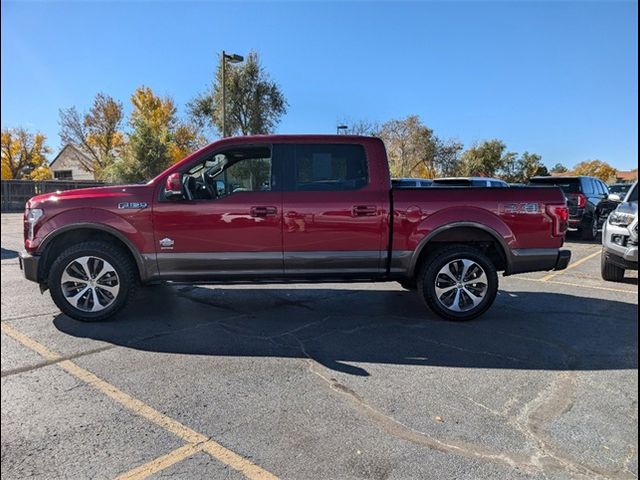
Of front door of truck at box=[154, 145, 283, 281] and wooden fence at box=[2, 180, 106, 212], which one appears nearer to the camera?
front door of truck at box=[154, 145, 283, 281]

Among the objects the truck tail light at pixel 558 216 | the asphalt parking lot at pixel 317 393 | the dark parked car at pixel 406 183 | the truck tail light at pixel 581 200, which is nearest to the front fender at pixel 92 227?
the asphalt parking lot at pixel 317 393

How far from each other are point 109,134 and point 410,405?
50223 millimetres

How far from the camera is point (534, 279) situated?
8008 millimetres

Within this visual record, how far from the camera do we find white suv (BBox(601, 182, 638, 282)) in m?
6.81

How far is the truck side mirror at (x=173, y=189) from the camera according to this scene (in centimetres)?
497

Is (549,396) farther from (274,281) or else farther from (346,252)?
(274,281)

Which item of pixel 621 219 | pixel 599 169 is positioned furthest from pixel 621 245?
pixel 599 169

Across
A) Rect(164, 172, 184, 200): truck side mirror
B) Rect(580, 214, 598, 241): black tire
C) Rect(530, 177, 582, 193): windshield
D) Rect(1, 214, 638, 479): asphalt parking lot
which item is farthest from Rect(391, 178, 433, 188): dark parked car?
Rect(580, 214, 598, 241): black tire

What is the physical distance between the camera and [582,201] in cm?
1311

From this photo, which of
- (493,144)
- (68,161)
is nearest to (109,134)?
(68,161)

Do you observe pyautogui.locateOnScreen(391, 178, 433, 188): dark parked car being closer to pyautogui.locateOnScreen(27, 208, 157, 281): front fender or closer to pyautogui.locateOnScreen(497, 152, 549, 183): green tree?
pyautogui.locateOnScreen(27, 208, 157, 281): front fender

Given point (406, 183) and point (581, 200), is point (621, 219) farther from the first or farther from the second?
point (581, 200)

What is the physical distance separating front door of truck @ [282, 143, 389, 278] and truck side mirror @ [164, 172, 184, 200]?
111 centimetres

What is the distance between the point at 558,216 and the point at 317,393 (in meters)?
3.53
